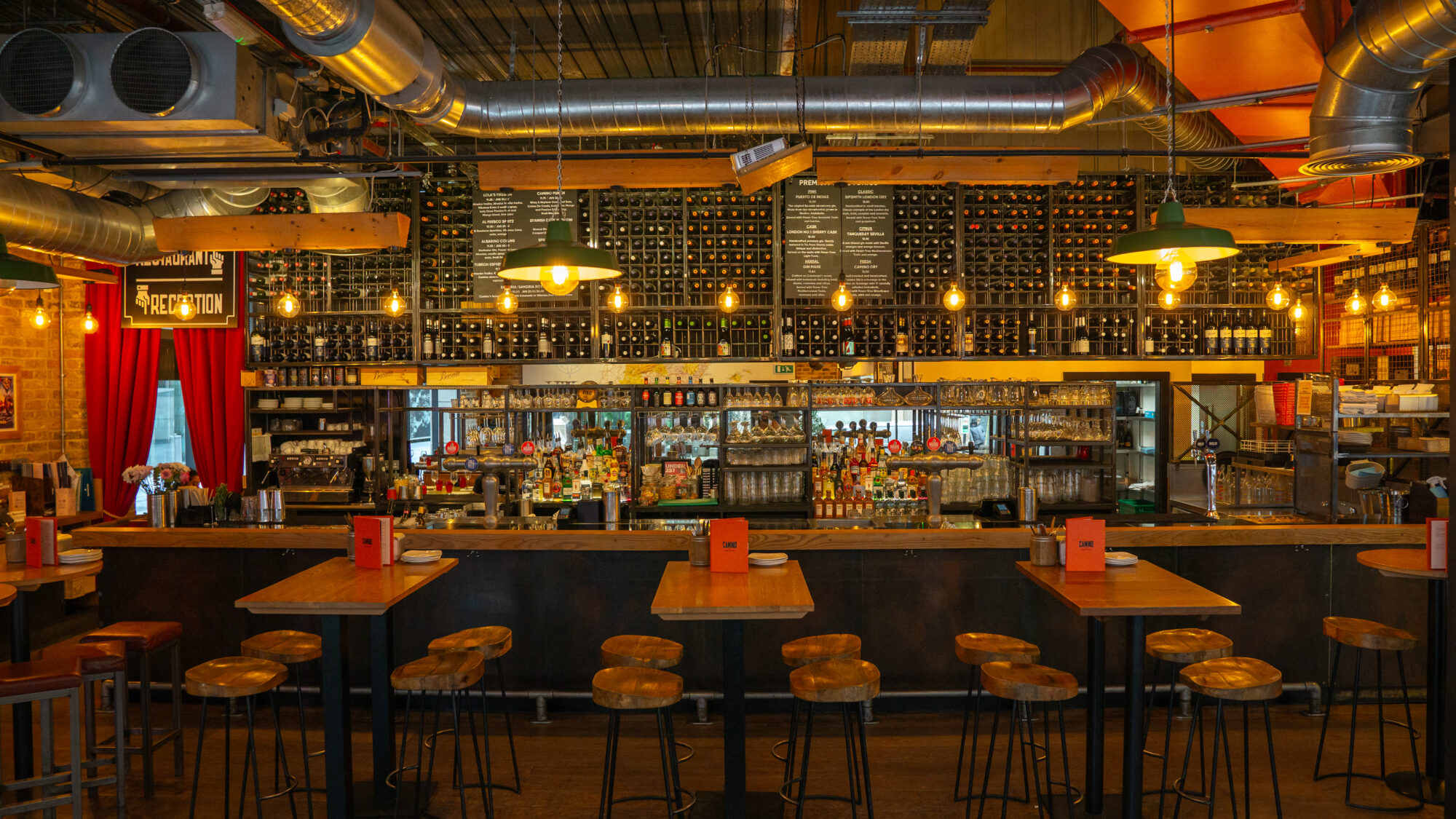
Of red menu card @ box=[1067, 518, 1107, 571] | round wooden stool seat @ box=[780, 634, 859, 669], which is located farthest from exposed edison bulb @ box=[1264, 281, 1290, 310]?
round wooden stool seat @ box=[780, 634, 859, 669]

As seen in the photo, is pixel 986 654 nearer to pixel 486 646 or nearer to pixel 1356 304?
pixel 486 646

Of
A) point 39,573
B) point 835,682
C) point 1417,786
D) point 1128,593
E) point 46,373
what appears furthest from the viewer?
point 46,373

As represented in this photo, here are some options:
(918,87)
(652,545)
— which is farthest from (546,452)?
(918,87)

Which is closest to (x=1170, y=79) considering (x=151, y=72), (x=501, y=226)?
(x=151, y=72)

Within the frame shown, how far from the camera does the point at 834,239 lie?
7.85 m

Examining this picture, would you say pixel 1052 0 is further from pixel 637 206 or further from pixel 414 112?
pixel 414 112

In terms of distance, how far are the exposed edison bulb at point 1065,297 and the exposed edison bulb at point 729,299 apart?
2.79 meters

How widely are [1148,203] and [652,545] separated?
580 cm

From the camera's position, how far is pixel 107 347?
8781 mm

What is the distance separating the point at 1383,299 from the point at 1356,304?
282mm

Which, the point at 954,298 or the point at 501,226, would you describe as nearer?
the point at 954,298

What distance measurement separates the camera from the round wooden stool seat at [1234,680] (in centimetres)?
333

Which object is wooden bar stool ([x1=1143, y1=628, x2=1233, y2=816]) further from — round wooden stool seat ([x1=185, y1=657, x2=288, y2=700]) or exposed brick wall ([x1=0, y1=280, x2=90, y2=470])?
exposed brick wall ([x1=0, y1=280, x2=90, y2=470])

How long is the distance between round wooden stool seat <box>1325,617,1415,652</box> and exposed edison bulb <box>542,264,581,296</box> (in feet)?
12.6
